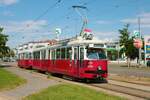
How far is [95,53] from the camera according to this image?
2561cm

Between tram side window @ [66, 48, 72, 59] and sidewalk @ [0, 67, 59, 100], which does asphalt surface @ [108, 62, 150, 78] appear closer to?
tram side window @ [66, 48, 72, 59]

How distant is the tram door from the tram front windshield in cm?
48

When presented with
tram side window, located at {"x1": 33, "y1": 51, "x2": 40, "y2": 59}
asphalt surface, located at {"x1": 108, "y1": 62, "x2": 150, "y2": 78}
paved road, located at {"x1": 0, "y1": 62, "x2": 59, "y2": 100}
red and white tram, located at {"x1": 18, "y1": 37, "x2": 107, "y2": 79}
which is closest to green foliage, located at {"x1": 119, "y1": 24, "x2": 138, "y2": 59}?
asphalt surface, located at {"x1": 108, "y1": 62, "x2": 150, "y2": 78}

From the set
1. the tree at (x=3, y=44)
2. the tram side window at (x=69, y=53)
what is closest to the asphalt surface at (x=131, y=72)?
the tram side window at (x=69, y=53)

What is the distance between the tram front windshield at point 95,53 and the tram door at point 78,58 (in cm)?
48

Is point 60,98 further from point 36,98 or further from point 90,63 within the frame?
point 90,63

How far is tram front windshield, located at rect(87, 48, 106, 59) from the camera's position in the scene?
998 inches

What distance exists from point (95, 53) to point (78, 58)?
120 cm

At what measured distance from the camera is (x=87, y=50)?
25453 mm

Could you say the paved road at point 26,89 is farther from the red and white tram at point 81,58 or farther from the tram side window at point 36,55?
Result: the tram side window at point 36,55

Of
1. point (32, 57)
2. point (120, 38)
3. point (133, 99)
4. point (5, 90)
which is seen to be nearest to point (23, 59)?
point (32, 57)

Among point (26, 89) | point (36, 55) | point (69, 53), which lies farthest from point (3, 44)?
point (26, 89)

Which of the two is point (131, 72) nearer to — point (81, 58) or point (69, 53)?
point (69, 53)

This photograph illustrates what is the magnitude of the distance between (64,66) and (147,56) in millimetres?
58956
